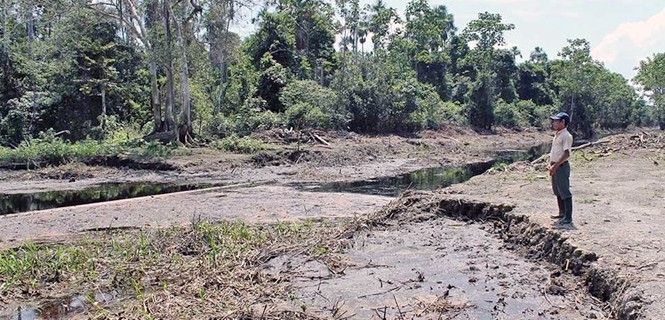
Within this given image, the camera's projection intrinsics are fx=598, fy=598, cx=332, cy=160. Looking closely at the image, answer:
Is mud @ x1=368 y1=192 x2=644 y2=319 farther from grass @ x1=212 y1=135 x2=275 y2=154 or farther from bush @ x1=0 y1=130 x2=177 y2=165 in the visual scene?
bush @ x1=0 y1=130 x2=177 y2=165

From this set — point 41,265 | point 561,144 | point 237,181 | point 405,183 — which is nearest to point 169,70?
point 237,181

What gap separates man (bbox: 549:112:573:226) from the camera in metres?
9.52

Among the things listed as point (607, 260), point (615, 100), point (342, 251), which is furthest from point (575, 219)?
point (615, 100)

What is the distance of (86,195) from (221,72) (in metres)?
22.8

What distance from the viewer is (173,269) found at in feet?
28.3

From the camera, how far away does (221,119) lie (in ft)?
109

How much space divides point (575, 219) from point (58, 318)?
7991 millimetres

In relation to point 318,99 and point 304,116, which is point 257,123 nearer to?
point 304,116

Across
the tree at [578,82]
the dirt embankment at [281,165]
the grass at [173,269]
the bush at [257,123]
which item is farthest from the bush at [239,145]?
the tree at [578,82]

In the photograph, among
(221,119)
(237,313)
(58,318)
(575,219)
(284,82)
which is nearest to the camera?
(237,313)

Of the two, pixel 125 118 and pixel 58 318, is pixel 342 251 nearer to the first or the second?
pixel 58 318

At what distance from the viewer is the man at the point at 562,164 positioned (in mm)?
9523

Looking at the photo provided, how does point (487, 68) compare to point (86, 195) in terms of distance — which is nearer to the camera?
point (86, 195)

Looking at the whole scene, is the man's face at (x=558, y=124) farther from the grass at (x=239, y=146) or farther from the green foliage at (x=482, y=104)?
the green foliage at (x=482, y=104)
